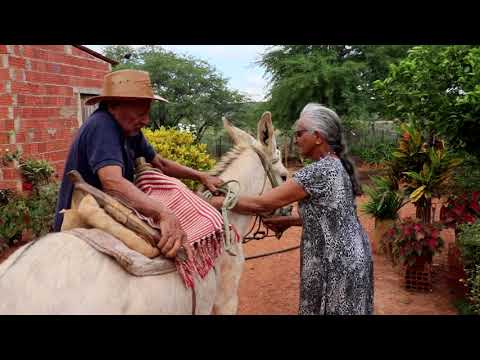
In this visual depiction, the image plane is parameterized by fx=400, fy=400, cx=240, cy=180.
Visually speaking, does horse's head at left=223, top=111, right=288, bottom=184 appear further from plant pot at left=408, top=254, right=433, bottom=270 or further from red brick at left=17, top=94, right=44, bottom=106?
red brick at left=17, top=94, right=44, bottom=106

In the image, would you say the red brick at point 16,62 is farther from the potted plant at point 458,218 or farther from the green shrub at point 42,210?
the potted plant at point 458,218

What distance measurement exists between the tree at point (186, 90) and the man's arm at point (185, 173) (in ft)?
55.6

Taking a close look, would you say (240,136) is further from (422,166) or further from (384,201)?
(384,201)

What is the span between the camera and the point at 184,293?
7.68 ft

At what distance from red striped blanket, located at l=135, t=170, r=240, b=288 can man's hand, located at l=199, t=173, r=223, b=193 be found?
326 mm

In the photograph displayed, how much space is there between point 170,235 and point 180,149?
460cm

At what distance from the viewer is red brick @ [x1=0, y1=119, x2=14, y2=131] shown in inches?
266

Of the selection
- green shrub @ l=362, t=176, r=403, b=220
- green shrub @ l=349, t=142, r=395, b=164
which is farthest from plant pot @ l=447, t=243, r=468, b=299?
green shrub @ l=349, t=142, r=395, b=164

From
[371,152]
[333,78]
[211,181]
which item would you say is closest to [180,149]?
[211,181]

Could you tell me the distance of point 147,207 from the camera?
2270 mm

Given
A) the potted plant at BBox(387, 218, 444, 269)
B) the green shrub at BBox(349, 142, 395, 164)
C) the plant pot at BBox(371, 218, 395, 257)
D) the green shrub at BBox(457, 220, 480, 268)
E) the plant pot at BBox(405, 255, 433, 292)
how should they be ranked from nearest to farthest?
the green shrub at BBox(457, 220, 480, 268), the potted plant at BBox(387, 218, 444, 269), the plant pot at BBox(405, 255, 433, 292), the plant pot at BBox(371, 218, 395, 257), the green shrub at BBox(349, 142, 395, 164)

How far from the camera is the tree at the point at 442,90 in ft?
16.3

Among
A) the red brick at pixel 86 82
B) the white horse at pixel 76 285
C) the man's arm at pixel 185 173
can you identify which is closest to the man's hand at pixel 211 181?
the man's arm at pixel 185 173

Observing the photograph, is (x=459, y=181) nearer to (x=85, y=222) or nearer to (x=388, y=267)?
(x=388, y=267)
